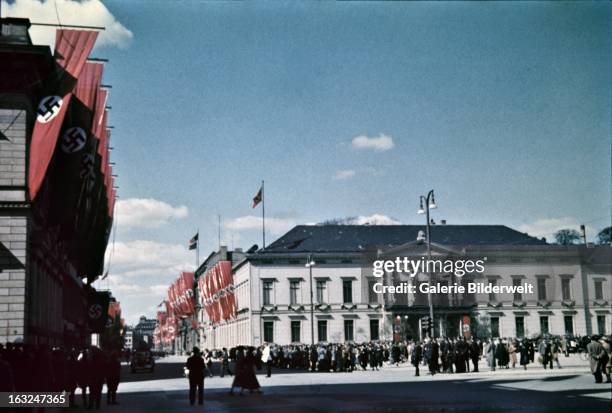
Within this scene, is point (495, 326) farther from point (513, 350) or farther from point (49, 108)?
point (49, 108)

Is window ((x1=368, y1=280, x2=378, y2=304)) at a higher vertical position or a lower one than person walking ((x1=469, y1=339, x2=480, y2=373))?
higher

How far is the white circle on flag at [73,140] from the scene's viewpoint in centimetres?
2950

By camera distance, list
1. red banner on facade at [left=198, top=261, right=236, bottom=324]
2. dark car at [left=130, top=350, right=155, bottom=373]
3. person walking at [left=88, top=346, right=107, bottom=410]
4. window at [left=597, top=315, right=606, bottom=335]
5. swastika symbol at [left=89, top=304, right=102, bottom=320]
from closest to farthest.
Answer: person walking at [left=88, top=346, right=107, bottom=410]
swastika symbol at [left=89, top=304, right=102, bottom=320]
dark car at [left=130, top=350, right=155, bottom=373]
window at [left=597, top=315, right=606, bottom=335]
red banner on facade at [left=198, top=261, right=236, bottom=324]

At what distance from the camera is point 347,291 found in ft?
275

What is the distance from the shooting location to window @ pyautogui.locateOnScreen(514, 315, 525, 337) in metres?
80.1

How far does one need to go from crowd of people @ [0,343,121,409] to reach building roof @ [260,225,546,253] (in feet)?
196

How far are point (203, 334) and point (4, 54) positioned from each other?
98.9m

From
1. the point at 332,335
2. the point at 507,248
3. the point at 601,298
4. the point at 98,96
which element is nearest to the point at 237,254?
the point at 332,335

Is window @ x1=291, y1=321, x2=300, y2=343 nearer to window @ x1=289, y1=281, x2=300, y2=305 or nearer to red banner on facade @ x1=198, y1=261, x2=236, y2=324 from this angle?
window @ x1=289, y1=281, x2=300, y2=305

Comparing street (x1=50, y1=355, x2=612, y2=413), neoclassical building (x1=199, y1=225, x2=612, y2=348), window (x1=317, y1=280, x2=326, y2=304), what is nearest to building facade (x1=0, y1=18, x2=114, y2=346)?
street (x1=50, y1=355, x2=612, y2=413)

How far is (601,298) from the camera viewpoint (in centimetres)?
7538

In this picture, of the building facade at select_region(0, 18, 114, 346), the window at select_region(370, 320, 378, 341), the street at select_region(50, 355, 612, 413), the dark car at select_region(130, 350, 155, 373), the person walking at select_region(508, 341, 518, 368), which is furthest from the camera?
the window at select_region(370, 320, 378, 341)

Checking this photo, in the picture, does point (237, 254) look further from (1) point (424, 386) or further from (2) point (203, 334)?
(1) point (424, 386)

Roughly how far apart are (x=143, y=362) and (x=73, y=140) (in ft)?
104
